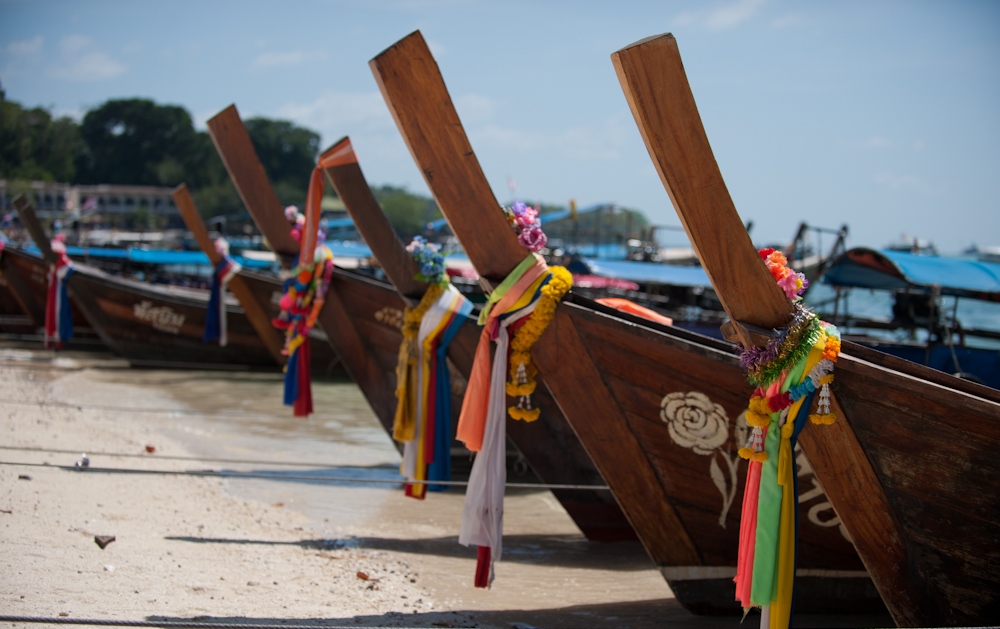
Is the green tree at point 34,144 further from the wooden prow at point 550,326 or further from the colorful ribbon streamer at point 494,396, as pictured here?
the colorful ribbon streamer at point 494,396

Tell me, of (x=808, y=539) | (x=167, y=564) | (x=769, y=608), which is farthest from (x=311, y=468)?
(x=769, y=608)

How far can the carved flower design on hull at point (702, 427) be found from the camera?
4762 mm

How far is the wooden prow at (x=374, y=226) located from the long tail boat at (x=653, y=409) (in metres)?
2.04

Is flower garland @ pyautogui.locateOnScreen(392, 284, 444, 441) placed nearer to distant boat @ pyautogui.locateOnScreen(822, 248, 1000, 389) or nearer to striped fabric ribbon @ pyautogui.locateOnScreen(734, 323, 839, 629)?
striped fabric ribbon @ pyautogui.locateOnScreen(734, 323, 839, 629)

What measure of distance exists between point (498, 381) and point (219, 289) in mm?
8742

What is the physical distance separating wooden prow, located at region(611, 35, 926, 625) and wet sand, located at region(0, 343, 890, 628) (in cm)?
146

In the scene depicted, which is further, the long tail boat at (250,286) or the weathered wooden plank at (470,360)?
the long tail boat at (250,286)

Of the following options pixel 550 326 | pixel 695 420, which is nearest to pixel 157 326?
pixel 550 326

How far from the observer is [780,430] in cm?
372

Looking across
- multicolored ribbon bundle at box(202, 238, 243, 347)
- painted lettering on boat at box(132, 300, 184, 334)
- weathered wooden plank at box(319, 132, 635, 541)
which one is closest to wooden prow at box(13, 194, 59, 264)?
painted lettering on boat at box(132, 300, 184, 334)

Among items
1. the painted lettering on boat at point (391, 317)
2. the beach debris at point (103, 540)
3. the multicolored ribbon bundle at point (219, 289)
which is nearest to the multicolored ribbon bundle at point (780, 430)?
the beach debris at point (103, 540)

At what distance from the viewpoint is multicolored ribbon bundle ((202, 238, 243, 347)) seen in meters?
11.7

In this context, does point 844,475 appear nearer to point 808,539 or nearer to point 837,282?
point 808,539

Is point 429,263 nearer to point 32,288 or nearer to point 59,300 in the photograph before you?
point 59,300
